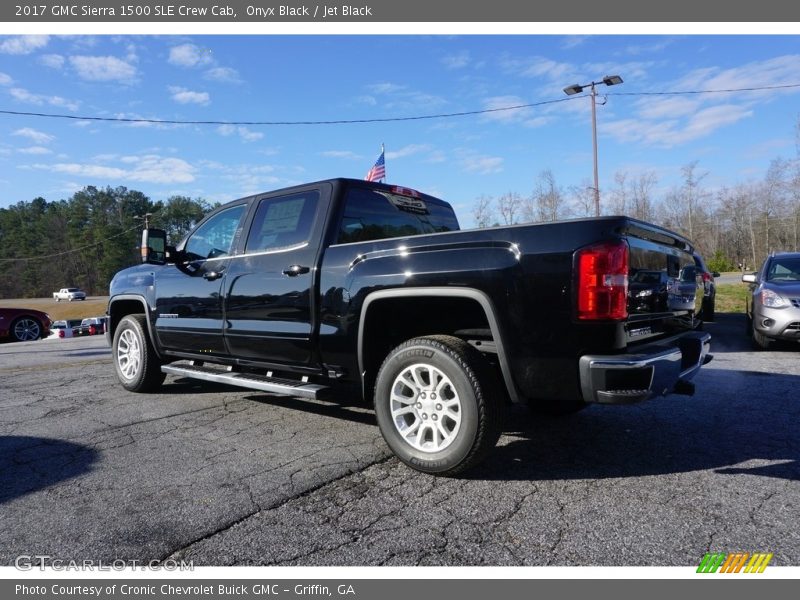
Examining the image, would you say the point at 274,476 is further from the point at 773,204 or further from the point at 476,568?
the point at 773,204

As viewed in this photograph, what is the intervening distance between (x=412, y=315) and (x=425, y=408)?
0.78 meters

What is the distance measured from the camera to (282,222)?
14.4 ft

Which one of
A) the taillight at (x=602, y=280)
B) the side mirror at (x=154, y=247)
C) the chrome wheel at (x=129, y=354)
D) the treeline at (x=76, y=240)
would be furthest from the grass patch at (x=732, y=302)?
the treeline at (x=76, y=240)

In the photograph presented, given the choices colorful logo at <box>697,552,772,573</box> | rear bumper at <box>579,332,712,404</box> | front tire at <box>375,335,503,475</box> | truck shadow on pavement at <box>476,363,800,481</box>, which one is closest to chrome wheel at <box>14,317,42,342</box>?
truck shadow on pavement at <box>476,363,800,481</box>

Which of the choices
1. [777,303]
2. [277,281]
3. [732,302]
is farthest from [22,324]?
[732,302]

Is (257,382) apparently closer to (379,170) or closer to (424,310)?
(424,310)

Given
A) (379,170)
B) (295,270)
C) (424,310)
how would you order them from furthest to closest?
1. (379,170)
2. (295,270)
3. (424,310)

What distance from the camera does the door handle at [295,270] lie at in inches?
155

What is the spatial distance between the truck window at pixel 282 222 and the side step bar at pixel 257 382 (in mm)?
1078

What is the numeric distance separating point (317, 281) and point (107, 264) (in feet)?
288

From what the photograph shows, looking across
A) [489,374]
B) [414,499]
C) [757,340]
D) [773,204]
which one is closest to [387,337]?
[489,374]

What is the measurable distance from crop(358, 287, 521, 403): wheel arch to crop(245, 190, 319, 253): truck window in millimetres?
932

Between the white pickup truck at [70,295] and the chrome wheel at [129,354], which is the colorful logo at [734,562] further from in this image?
the white pickup truck at [70,295]

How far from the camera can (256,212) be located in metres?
4.65
